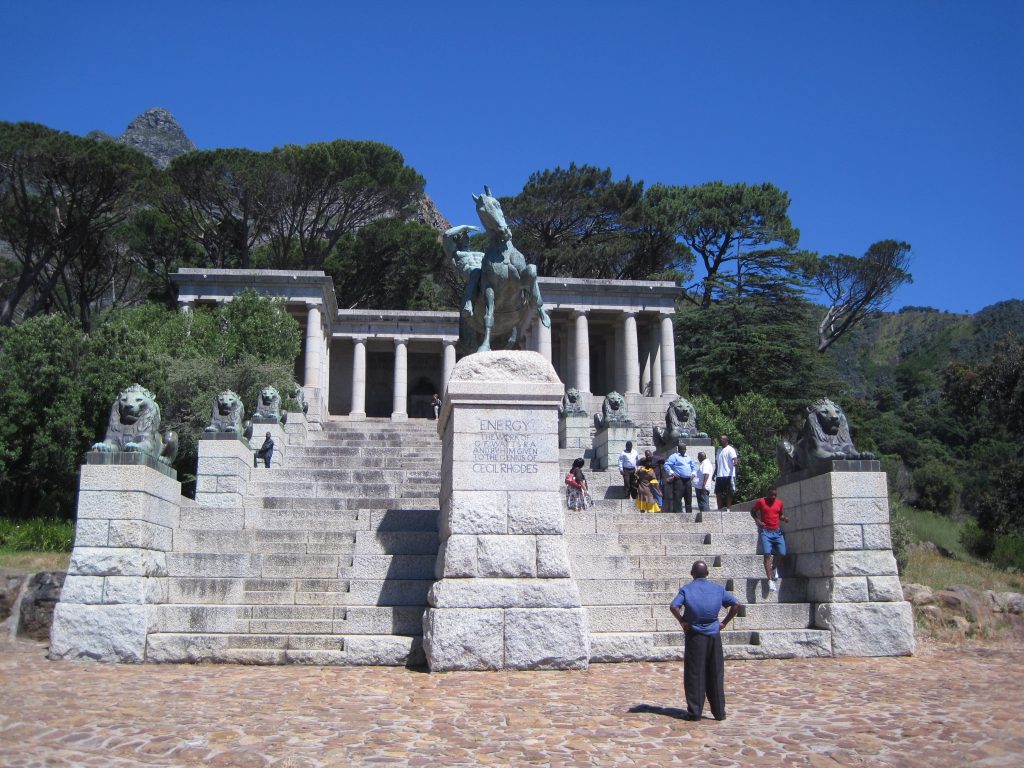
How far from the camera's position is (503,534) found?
29.7 ft

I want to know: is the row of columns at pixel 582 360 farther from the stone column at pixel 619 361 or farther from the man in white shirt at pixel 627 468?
the man in white shirt at pixel 627 468

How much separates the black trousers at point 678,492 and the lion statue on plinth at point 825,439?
12.9ft

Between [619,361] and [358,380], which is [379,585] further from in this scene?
[619,361]

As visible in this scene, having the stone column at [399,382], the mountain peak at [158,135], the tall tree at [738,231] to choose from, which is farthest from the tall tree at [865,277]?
the mountain peak at [158,135]

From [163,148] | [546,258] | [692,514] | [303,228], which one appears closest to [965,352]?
[546,258]

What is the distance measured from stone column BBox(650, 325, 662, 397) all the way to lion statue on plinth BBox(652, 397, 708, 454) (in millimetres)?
23783

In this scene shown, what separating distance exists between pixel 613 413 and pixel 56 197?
104ft

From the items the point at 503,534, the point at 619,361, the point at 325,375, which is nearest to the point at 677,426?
the point at 503,534

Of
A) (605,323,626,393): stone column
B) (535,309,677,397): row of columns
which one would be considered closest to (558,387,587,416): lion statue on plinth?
(535,309,677,397): row of columns

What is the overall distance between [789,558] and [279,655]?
6.49 meters

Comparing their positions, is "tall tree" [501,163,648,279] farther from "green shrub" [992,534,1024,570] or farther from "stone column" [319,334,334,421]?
"green shrub" [992,534,1024,570]

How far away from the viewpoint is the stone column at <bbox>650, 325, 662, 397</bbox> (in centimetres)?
4144

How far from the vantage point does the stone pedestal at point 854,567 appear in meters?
9.78

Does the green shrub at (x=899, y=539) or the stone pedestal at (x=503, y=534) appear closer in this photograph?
the stone pedestal at (x=503, y=534)
